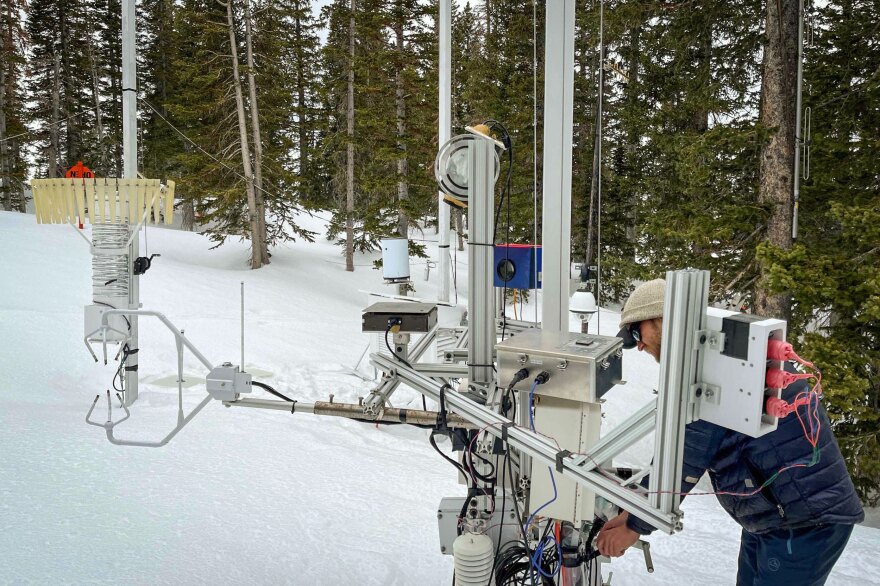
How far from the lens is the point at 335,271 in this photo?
19203 millimetres

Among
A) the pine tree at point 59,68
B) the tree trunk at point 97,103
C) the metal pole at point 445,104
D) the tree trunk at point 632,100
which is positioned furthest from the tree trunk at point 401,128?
the pine tree at point 59,68

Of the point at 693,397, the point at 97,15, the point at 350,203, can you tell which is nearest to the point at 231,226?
the point at 350,203

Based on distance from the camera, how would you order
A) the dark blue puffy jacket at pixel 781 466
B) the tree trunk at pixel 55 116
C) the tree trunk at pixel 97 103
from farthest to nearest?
1. the tree trunk at pixel 97 103
2. the tree trunk at pixel 55 116
3. the dark blue puffy jacket at pixel 781 466

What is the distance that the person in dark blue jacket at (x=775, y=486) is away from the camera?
2406 mm

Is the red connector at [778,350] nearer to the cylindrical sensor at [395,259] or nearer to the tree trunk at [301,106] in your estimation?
the cylindrical sensor at [395,259]

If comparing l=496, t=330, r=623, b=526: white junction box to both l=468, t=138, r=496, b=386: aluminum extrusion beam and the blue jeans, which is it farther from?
the blue jeans

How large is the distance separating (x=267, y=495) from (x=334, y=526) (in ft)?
2.44

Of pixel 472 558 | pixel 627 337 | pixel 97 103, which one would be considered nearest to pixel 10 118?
pixel 97 103

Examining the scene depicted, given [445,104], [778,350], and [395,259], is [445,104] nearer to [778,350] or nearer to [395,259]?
[395,259]

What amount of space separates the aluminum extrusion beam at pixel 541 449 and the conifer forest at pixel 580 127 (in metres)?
2.23

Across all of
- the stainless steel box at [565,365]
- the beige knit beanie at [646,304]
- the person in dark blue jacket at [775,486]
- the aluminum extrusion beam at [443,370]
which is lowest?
the person in dark blue jacket at [775,486]

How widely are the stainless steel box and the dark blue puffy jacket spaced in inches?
16.3

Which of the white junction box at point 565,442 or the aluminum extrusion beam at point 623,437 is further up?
the aluminum extrusion beam at point 623,437

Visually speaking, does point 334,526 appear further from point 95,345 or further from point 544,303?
point 95,345
